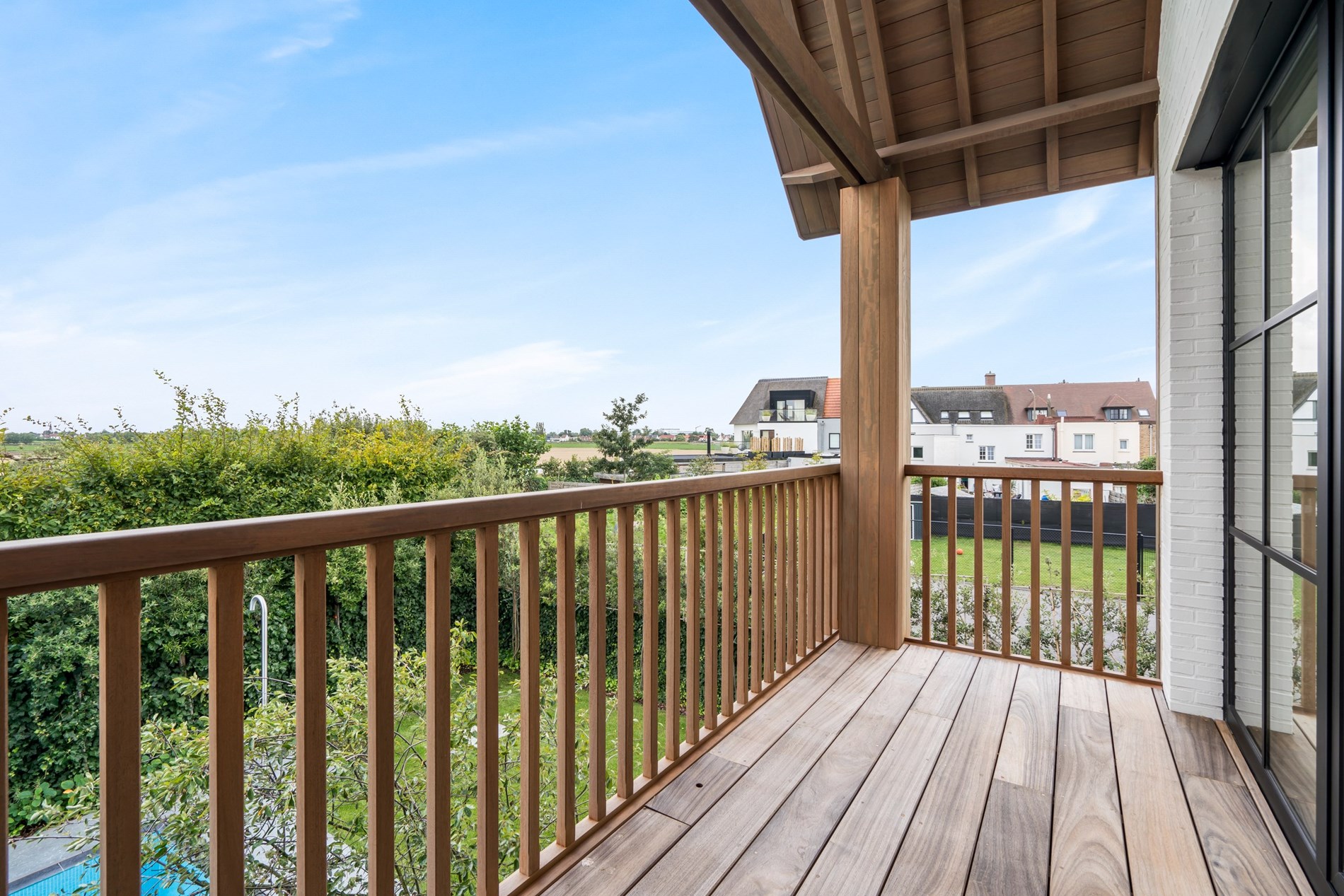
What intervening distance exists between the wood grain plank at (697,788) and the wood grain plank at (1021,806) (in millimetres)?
659

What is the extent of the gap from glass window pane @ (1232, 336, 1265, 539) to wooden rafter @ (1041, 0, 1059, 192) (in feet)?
4.77

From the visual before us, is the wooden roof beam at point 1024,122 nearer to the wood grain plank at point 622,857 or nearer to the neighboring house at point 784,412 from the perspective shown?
the neighboring house at point 784,412

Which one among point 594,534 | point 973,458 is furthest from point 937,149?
point 594,534

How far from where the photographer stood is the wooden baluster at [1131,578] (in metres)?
2.51

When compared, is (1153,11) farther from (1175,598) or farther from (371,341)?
(371,341)

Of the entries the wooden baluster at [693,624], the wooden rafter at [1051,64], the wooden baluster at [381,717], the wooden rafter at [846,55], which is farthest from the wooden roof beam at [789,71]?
the wooden baluster at [381,717]

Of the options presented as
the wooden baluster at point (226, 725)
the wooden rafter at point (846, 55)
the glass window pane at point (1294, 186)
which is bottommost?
the wooden baluster at point (226, 725)

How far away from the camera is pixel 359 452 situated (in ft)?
22.9

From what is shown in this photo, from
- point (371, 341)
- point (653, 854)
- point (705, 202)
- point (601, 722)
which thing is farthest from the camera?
point (705, 202)

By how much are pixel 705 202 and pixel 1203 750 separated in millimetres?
14359

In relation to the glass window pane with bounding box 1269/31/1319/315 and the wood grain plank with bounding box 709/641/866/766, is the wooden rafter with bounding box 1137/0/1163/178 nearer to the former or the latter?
the glass window pane with bounding box 1269/31/1319/315

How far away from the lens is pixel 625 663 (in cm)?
167

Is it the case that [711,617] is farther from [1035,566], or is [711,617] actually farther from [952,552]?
[1035,566]

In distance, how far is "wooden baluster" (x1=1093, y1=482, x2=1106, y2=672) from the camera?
255cm
